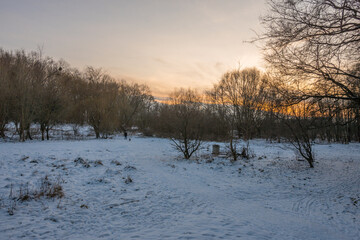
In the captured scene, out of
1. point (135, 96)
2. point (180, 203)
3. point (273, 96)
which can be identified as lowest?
point (180, 203)

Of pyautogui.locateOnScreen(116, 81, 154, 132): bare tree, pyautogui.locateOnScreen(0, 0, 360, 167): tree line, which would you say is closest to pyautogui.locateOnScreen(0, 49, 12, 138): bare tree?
pyautogui.locateOnScreen(0, 0, 360, 167): tree line

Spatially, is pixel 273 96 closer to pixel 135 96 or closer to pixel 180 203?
pixel 180 203

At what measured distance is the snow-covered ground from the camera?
385 centimetres

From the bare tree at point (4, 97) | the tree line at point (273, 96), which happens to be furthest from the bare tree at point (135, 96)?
the bare tree at point (4, 97)

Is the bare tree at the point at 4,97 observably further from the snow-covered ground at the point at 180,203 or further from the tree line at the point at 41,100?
the snow-covered ground at the point at 180,203

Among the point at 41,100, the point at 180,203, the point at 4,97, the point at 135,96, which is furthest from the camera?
the point at 135,96

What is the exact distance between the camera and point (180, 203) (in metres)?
5.51

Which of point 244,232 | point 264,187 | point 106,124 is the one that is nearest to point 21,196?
point 244,232

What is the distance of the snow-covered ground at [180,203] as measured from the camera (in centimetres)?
385

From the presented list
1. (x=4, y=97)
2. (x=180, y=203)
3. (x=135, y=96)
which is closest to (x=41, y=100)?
(x=4, y=97)

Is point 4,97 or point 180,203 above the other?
point 4,97

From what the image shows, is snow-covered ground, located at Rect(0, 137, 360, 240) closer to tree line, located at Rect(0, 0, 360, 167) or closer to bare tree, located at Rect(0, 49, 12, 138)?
tree line, located at Rect(0, 0, 360, 167)

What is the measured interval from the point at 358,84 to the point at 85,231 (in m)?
8.60

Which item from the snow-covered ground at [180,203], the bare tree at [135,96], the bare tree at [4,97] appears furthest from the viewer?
the bare tree at [135,96]
